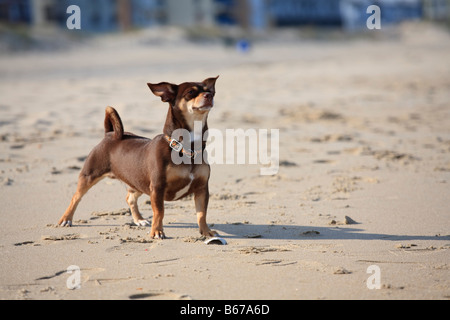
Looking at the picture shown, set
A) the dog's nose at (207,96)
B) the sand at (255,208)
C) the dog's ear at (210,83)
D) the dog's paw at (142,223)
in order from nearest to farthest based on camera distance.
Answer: the sand at (255,208) → the dog's nose at (207,96) → the dog's ear at (210,83) → the dog's paw at (142,223)

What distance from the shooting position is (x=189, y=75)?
17.5 meters

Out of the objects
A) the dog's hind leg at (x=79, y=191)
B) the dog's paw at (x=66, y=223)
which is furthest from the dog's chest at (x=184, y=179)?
the dog's paw at (x=66, y=223)

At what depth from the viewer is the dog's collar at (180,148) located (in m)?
4.43

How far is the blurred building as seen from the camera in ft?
147

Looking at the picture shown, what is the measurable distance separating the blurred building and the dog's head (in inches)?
1539

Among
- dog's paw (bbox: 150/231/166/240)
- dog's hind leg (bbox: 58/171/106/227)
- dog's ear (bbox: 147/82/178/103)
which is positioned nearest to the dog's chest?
dog's paw (bbox: 150/231/166/240)

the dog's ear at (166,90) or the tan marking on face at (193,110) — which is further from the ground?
the dog's ear at (166,90)

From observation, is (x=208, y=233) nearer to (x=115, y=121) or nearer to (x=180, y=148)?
(x=180, y=148)

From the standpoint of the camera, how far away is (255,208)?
5.54 metres

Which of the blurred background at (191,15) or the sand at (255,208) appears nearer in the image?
the sand at (255,208)

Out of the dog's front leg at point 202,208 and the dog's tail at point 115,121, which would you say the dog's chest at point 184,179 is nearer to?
the dog's front leg at point 202,208

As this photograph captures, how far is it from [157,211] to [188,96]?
0.91 meters

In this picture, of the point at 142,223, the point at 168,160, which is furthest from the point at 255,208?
the point at 168,160
